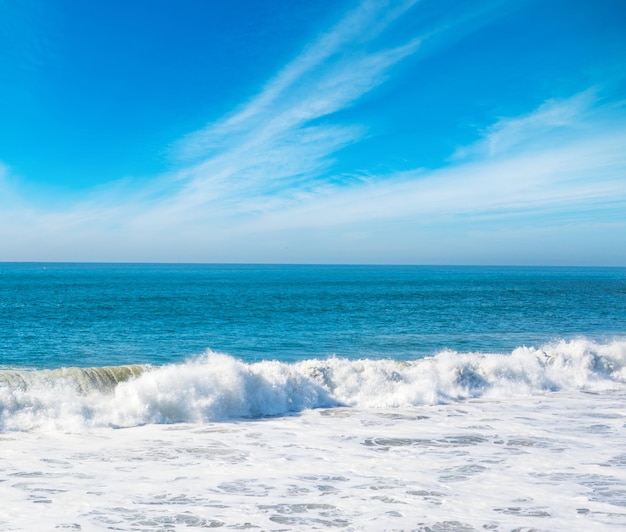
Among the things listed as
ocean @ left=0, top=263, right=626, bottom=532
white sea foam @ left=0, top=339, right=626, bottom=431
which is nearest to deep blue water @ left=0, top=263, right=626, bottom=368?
ocean @ left=0, top=263, right=626, bottom=532

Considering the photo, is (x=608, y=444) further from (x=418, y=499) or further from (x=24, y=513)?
(x=24, y=513)

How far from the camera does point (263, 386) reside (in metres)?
16.4

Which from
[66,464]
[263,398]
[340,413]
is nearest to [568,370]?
[340,413]

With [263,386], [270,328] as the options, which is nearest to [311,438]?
[263,386]

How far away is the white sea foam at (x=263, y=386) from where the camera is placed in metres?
14.1

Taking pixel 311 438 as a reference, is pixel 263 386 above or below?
above

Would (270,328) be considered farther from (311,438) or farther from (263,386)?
(311,438)

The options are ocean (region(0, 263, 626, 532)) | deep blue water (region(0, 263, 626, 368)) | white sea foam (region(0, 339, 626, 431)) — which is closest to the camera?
ocean (region(0, 263, 626, 532))

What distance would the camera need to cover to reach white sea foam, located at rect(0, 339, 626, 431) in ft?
46.4

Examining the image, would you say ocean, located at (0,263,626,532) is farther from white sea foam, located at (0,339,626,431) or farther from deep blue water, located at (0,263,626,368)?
deep blue water, located at (0,263,626,368)

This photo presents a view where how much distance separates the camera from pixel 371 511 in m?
8.64

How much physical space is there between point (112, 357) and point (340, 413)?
12.9 metres

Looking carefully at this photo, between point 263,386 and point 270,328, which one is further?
point 270,328

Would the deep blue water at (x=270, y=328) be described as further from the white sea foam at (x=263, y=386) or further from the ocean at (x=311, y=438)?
the white sea foam at (x=263, y=386)
